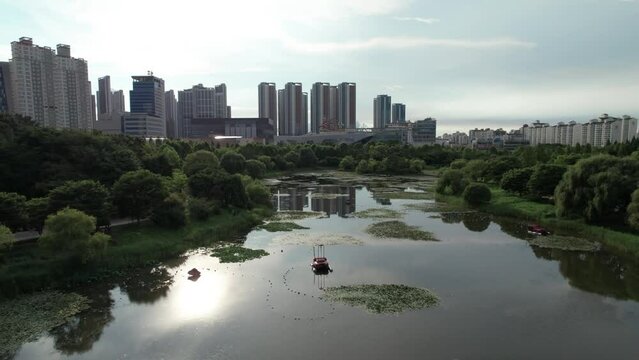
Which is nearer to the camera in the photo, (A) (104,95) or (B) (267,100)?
(B) (267,100)

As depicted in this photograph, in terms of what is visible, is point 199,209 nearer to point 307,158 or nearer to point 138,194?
point 138,194

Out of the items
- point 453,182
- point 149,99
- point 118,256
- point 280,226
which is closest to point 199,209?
point 280,226

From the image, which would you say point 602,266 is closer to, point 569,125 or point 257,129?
point 257,129

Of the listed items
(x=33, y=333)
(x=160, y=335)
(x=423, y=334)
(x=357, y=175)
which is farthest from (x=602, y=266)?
(x=357, y=175)

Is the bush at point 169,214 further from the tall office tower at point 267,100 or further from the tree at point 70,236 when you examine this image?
the tall office tower at point 267,100

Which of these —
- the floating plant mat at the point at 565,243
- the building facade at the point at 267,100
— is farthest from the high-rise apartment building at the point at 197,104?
the floating plant mat at the point at 565,243
